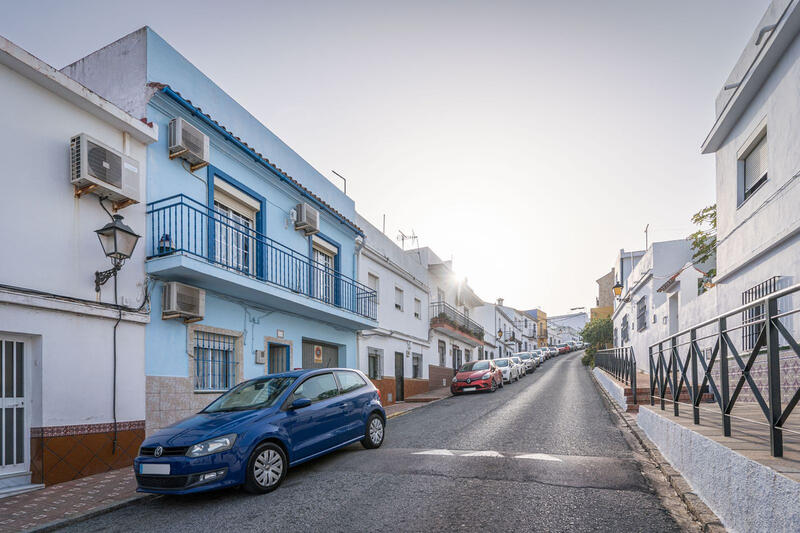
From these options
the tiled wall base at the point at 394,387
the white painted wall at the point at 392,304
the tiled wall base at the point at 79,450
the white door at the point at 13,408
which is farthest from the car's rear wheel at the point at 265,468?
the white painted wall at the point at 392,304

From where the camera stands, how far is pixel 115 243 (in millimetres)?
7500

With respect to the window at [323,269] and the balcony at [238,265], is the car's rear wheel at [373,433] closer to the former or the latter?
the balcony at [238,265]

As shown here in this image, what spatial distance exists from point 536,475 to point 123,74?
9.45 metres

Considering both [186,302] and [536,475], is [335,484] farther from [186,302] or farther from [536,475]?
[186,302]

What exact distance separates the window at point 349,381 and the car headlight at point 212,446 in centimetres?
234

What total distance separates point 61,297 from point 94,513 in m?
3.06

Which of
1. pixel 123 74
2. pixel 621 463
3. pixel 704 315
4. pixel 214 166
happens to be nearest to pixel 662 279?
pixel 704 315

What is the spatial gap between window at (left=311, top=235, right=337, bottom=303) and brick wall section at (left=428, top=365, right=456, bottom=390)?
10398 millimetres

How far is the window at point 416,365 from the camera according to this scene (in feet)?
71.2

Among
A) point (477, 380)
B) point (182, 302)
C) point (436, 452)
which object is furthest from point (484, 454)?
point (477, 380)

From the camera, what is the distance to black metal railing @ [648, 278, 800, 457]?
140 inches

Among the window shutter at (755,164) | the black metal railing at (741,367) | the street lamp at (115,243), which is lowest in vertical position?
the black metal railing at (741,367)

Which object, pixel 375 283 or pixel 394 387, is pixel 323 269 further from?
pixel 394 387

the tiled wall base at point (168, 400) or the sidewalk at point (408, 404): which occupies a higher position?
the tiled wall base at point (168, 400)
